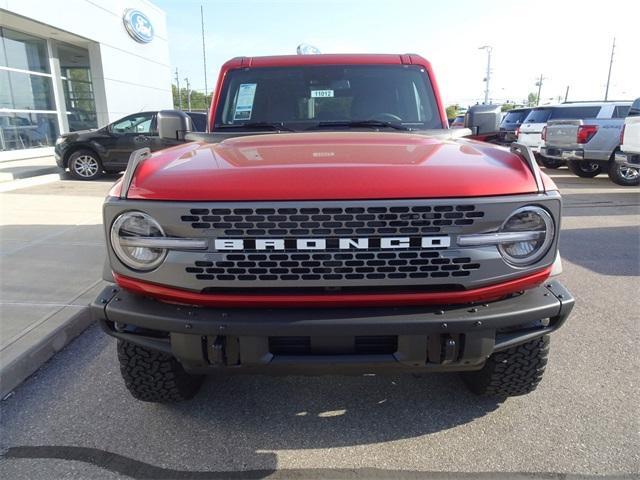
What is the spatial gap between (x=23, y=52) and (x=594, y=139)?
53.1ft

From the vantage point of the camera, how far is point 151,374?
2.41 meters

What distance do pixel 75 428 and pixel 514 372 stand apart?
7.48 ft

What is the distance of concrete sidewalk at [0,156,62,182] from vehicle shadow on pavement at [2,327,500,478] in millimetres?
9458

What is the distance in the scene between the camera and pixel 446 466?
86.7 inches

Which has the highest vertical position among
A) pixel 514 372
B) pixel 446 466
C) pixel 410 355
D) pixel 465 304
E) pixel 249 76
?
pixel 249 76

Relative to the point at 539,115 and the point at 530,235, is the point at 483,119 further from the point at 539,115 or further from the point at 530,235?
the point at 539,115

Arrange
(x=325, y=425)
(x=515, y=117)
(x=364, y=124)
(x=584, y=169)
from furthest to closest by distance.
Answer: (x=515, y=117)
(x=584, y=169)
(x=364, y=124)
(x=325, y=425)

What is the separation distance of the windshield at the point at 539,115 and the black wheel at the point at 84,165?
12.0 meters

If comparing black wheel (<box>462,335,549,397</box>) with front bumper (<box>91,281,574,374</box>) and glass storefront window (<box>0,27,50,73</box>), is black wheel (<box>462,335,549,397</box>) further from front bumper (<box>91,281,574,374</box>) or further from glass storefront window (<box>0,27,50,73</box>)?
glass storefront window (<box>0,27,50,73</box>)

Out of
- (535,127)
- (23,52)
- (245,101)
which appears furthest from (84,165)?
(535,127)

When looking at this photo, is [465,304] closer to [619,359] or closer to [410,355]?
A: [410,355]

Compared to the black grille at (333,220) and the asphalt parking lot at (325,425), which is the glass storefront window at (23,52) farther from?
the black grille at (333,220)

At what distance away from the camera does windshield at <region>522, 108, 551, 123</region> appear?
45.0 ft

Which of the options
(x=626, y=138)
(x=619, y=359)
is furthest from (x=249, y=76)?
(x=626, y=138)
